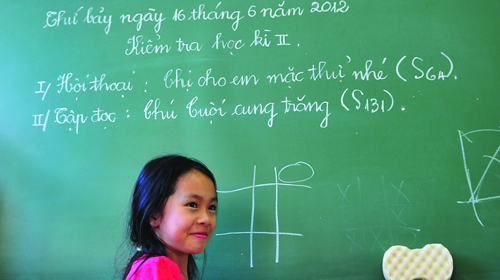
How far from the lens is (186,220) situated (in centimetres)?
120

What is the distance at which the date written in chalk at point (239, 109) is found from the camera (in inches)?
65.5

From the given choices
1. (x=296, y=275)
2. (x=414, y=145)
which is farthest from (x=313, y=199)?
(x=414, y=145)

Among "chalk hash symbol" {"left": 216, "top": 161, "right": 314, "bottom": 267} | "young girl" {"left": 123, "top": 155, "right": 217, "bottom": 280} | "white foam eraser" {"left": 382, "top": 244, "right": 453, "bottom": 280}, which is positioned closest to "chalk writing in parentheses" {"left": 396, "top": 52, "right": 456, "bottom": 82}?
"chalk hash symbol" {"left": 216, "top": 161, "right": 314, "bottom": 267}

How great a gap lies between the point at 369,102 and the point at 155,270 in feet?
3.47

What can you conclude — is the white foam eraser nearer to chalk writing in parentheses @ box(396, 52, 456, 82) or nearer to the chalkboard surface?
the chalkboard surface

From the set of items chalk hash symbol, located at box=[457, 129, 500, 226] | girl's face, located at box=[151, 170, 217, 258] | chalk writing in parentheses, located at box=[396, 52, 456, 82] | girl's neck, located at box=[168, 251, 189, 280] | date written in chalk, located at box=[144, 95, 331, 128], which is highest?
chalk writing in parentheses, located at box=[396, 52, 456, 82]

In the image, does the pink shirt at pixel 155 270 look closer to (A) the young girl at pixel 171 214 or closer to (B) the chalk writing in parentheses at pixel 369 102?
(A) the young girl at pixel 171 214

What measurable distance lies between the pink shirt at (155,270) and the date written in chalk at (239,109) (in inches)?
28.5

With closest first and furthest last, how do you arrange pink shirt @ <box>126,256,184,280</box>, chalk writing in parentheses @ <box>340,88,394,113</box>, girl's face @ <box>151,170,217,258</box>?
1. pink shirt @ <box>126,256,184,280</box>
2. girl's face @ <box>151,170,217,258</box>
3. chalk writing in parentheses @ <box>340,88,394,113</box>

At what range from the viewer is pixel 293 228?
1.59 metres

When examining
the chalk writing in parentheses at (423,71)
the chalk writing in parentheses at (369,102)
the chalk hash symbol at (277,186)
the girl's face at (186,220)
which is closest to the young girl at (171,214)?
→ the girl's face at (186,220)

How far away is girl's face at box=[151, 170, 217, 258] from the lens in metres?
1.20

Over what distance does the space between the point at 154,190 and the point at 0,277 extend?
943 millimetres

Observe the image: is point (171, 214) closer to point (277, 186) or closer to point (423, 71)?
point (277, 186)
